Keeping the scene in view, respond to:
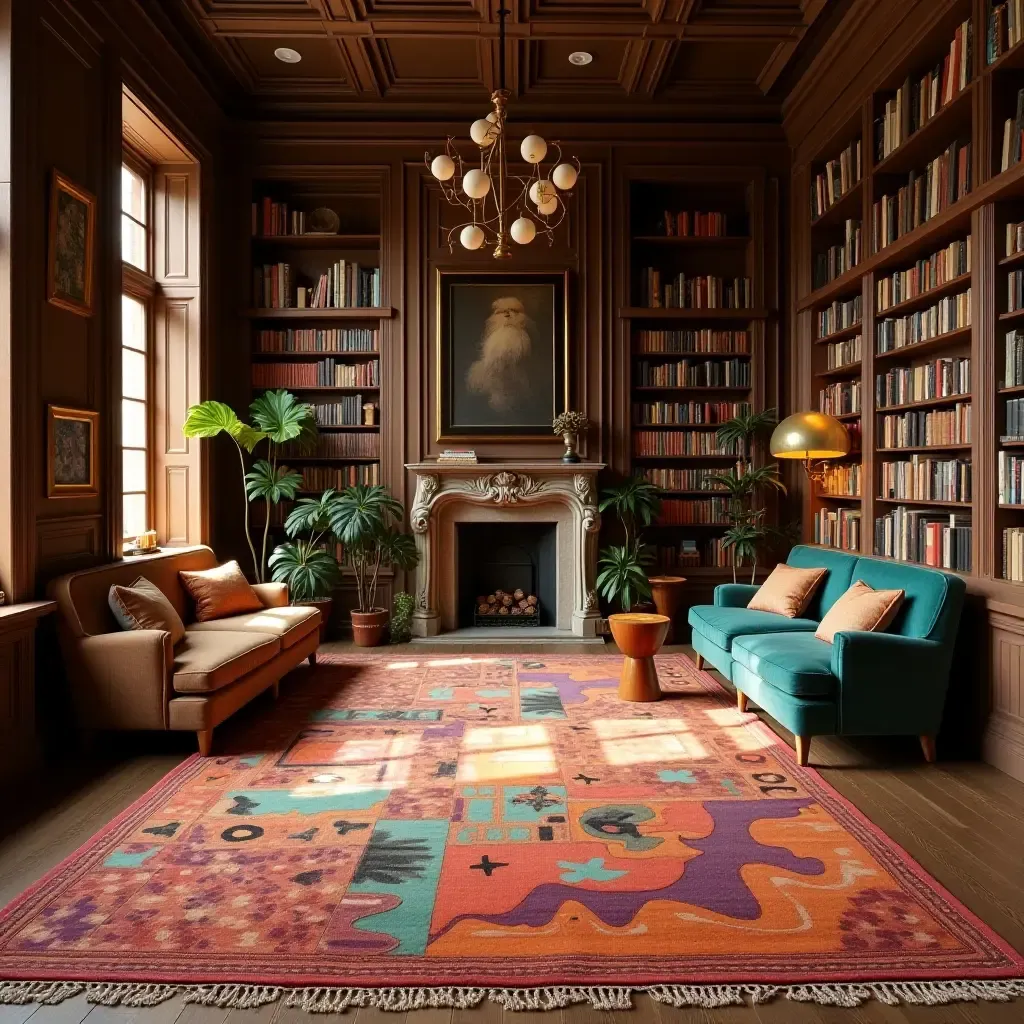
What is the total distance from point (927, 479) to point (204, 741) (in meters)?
4.17

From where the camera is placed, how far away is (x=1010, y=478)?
12.6ft

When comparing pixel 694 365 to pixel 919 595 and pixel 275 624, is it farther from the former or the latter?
pixel 275 624

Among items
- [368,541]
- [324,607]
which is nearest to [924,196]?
[368,541]

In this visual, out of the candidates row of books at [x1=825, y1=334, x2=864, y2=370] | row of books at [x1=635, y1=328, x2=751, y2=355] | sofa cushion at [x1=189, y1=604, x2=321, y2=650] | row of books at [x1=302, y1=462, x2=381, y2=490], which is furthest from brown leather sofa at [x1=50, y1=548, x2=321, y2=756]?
row of books at [x1=825, y1=334, x2=864, y2=370]

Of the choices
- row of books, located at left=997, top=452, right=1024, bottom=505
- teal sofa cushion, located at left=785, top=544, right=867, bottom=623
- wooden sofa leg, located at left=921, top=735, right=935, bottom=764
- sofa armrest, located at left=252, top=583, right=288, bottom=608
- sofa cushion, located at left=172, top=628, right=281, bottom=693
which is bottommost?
wooden sofa leg, located at left=921, top=735, right=935, bottom=764

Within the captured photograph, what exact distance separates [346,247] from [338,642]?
3515 mm

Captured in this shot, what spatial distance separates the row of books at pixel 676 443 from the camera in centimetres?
706

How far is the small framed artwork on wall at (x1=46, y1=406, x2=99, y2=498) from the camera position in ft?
13.5

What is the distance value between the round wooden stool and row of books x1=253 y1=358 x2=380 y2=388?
11.2ft

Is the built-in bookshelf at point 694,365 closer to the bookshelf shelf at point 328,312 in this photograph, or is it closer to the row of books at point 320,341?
the bookshelf shelf at point 328,312

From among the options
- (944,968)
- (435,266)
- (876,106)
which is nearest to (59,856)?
(944,968)

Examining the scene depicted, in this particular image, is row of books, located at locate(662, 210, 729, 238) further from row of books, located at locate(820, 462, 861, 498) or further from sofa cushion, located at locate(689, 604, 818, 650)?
sofa cushion, located at locate(689, 604, 818, 650)

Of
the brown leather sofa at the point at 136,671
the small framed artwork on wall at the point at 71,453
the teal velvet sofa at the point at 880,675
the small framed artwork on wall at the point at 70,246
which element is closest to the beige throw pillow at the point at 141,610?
the brown leather sofa at the point at 136,671

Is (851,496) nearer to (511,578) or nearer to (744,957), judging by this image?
(511,578)
